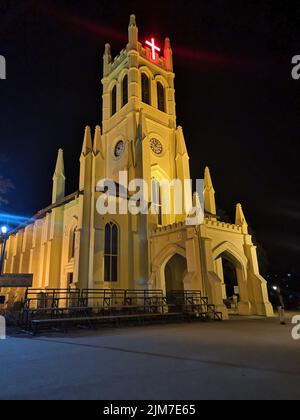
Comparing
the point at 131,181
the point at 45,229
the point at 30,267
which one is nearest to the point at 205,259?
the point at 131,181

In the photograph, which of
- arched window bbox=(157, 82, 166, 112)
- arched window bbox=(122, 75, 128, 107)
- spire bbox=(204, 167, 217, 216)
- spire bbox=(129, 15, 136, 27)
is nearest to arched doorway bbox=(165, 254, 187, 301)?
spire bbox=(204, 167, 217, 216)

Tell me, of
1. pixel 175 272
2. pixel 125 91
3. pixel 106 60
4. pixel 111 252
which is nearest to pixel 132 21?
pixel 106 60

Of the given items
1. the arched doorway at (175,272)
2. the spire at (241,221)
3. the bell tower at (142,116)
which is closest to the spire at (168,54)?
the bell tower at (142,116)

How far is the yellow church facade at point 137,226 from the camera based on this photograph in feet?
62.0

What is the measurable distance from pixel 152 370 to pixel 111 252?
54.8 feet

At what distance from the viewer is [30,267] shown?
2734cm

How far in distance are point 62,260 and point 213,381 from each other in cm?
2074

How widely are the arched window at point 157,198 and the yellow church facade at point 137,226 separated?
0.10 meters

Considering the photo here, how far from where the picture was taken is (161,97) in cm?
3216

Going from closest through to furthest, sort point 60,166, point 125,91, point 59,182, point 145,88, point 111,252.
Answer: point 111,252
point 59,182
point 60,166
point 125,91
point 145,88

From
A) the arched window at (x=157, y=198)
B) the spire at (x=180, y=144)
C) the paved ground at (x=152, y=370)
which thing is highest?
the spire at (x=180, y=144)

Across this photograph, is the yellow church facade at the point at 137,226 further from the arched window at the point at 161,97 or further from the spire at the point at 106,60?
the spire at the point at 106,60

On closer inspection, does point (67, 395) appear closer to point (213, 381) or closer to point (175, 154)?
point (213, 381)

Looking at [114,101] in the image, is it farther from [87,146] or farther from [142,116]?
[87,146]
